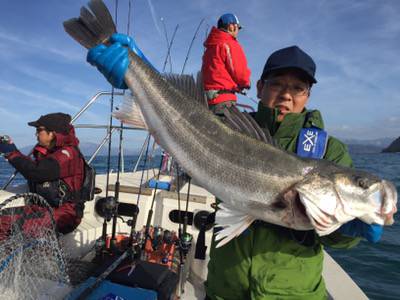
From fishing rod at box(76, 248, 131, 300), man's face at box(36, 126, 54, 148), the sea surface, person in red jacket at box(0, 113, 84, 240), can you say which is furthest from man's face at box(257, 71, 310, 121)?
the sea surface

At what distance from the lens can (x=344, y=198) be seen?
7.95 feet

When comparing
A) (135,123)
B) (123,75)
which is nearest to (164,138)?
(135,123)

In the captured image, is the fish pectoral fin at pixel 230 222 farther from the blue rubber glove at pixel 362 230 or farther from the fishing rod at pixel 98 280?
the fishing rod at pixel 98 280

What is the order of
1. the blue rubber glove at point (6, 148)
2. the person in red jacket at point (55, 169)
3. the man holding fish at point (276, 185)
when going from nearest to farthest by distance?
the man holding fish at point (276, 185), the person in red jacket at point (55, 169), the blue rubber glove at point (6, 148)

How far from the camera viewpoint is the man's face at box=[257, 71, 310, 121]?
9.33 ft

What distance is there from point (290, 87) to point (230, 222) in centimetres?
134

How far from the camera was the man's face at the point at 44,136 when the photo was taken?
21.5 ft

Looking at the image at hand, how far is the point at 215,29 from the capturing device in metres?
5.64

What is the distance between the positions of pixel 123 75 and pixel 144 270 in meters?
2.55

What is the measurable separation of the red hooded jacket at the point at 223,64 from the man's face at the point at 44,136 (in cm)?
356

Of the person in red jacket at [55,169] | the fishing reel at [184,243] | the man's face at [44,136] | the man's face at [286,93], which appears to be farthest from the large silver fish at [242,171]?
the man's face at [44,136]

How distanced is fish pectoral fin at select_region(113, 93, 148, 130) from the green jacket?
121 centimetres

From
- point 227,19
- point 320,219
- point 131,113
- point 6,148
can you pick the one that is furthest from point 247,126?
point 6,148

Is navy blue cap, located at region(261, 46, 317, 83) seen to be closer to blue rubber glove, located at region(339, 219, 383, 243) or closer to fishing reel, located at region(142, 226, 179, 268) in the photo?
blue rubber glove, located at region(339, 219, 383, 243)
